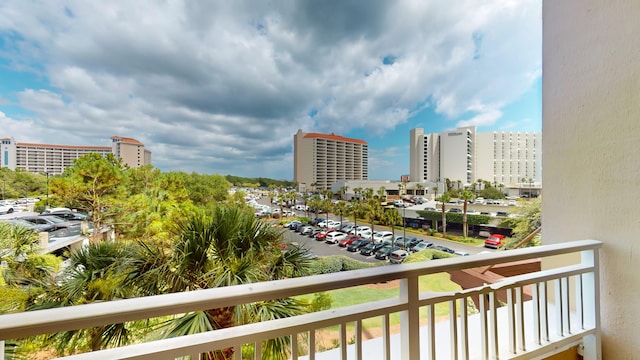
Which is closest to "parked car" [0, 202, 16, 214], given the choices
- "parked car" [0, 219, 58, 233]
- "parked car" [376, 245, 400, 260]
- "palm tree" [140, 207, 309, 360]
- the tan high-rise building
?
"parked car" [0, 219, 58, 233]

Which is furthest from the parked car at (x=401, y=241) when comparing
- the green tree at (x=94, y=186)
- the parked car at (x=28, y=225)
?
the parked car at (x=28, y=225)

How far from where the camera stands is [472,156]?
2521mm

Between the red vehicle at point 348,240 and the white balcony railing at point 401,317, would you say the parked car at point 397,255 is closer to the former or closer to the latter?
the red vehicle at point 348,240

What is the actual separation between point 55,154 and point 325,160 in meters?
2.08

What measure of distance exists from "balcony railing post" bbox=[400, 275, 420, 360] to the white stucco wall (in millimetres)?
1367

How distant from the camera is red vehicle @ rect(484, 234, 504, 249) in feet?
7.54

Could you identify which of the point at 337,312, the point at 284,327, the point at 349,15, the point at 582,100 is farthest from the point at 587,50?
the point at 284,327

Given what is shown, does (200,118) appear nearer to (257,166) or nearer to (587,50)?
(257,166)

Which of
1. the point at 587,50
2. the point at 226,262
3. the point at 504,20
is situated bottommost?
the point at 226,262

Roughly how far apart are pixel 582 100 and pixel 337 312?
199 cm

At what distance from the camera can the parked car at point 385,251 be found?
218 centimetres

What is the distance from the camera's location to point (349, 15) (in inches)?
94.4

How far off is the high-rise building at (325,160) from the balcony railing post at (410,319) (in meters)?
1.58

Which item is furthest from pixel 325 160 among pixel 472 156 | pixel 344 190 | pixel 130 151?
pixel 130 151
